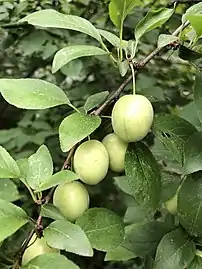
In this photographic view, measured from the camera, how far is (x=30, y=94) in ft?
2.50

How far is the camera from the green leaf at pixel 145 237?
1027mm

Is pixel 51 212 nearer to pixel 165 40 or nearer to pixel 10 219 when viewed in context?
pixel 10 219

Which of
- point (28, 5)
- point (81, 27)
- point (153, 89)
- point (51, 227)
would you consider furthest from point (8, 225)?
point (28, 5)

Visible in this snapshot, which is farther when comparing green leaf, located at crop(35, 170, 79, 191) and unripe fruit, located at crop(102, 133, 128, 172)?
unripe fruit, located at crop(102, 133, 128, 172)

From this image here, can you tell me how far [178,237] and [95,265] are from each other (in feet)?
4.24

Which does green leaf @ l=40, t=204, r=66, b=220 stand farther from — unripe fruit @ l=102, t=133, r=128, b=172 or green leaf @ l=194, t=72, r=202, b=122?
green leaf @ l=194, t=72, r=202, b=122

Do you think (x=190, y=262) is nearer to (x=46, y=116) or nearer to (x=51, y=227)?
(x=51, y=227)

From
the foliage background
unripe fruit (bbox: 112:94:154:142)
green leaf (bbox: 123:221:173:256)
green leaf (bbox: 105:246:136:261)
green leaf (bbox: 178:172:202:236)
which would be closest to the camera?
unripe fruit (bbox: 112:94:154:142)

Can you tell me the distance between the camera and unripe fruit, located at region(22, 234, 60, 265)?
2.32 ft

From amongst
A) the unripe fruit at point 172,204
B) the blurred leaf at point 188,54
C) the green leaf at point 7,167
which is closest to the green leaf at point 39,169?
the green leaf at point 7,167

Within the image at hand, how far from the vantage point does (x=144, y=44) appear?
6.04 feet

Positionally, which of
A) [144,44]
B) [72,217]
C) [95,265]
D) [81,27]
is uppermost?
[81,27]

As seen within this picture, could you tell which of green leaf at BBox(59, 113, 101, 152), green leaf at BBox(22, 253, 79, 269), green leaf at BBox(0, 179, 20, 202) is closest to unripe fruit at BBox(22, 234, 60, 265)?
green leaf at BBox(22, 253, 79, 269)

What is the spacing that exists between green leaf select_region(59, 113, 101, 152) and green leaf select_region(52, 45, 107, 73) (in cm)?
7
